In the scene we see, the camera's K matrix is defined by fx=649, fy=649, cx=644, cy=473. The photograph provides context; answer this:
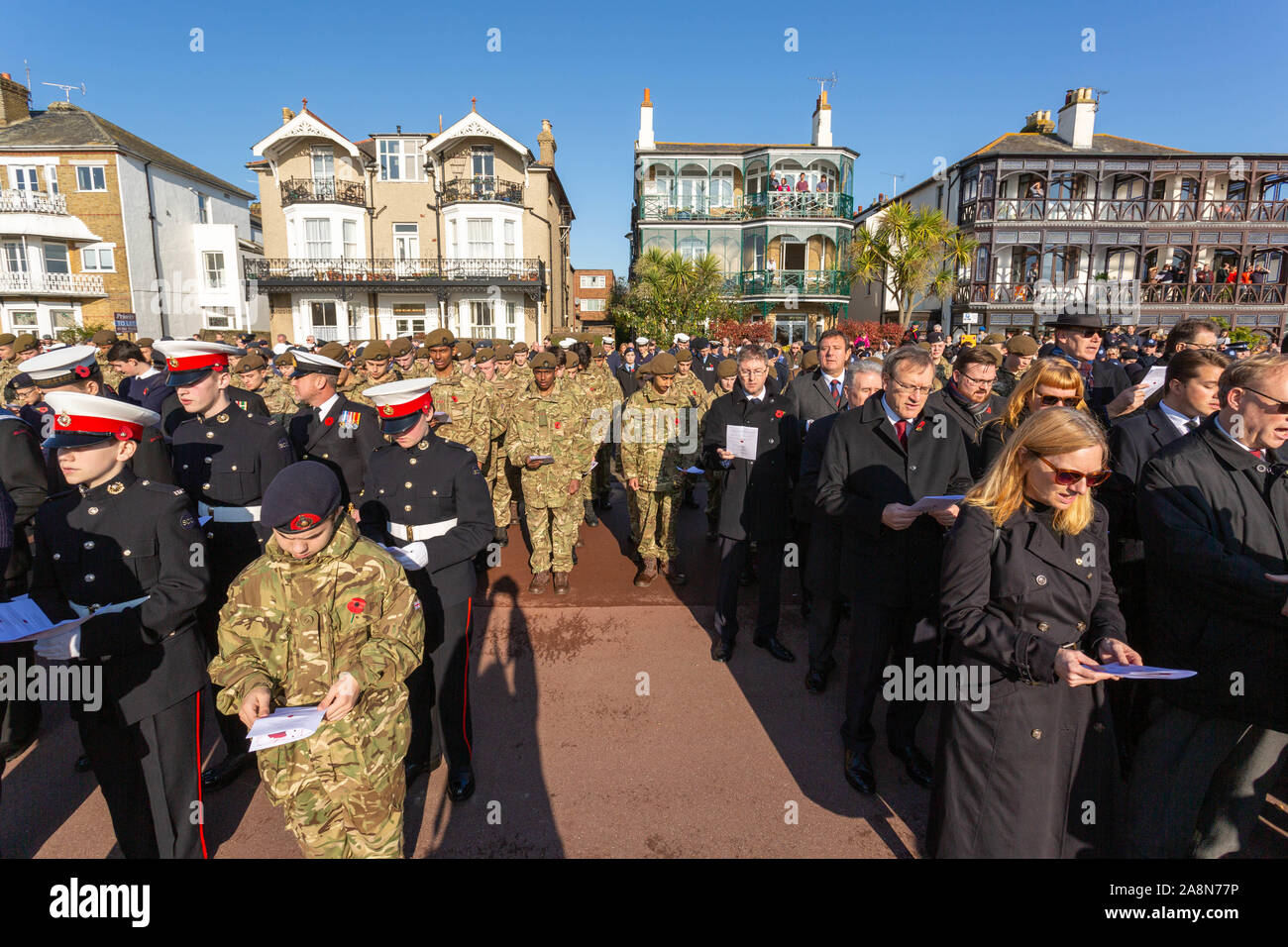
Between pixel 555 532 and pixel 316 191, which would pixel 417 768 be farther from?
pixel 316 191

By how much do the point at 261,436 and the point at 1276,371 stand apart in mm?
5765

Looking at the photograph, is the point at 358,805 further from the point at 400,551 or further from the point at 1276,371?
the point at 1276,371

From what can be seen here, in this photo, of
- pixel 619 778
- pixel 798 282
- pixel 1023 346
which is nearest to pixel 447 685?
pixel 619 778

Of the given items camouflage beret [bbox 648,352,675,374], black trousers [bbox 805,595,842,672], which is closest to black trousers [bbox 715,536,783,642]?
black trousers [bbox 805,595,842,672]

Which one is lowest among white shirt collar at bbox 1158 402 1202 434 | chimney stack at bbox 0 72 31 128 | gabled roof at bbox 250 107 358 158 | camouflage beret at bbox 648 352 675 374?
white shirt collar at bbox 1158 402 1202 434

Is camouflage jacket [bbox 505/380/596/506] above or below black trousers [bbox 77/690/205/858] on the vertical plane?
above

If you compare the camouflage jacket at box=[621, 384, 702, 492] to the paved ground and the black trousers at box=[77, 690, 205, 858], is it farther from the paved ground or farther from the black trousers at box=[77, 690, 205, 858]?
the black trousers at box=[77, 690, 205, 858]

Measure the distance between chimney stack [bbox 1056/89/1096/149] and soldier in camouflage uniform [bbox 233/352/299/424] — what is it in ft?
124

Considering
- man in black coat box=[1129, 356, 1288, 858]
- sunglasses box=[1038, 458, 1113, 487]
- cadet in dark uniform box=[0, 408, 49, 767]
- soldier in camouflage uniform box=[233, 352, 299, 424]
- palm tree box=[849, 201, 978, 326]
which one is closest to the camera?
sunglasses box=[1038, 458, 1113, 487]

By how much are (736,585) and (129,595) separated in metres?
3.99

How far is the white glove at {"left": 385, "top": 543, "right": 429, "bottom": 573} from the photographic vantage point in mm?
3320

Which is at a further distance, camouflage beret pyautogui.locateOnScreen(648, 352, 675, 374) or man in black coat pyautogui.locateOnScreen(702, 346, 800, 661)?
camouflage beret pyautogui.locateOnScreen(648, 352, 675, 374)

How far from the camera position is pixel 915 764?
409cm

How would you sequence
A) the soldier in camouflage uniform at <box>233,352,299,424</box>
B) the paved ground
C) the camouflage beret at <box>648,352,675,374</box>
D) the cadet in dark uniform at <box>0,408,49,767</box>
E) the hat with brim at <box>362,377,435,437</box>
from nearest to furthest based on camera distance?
the paved ground < the hat with brim at <box>362,377,435,437</box> < the cadet in dark uniform at <box>0,408,49,767</box> < the soldier in camouflage uniform at <box>233,352,299,424</box> < the camouflage beret at <box>648,352,675,374</box>
